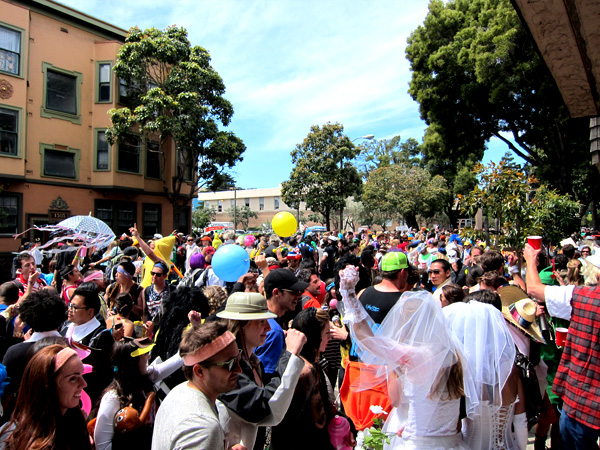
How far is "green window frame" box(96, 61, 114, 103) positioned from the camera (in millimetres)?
19688

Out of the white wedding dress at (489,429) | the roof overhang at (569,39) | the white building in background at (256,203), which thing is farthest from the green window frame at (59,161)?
the white building in background at (256,203)

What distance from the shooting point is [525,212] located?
7.93 metres

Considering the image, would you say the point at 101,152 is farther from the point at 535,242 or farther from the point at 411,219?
the point at 411,219

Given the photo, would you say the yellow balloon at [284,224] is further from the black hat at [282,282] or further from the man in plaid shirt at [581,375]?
the man in plaid shirt at [581,375]

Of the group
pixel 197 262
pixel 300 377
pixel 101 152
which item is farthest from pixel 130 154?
pixel 300 377

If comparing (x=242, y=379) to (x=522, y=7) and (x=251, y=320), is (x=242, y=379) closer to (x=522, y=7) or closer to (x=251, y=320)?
(x=251, y=320)

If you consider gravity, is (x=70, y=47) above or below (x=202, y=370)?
above

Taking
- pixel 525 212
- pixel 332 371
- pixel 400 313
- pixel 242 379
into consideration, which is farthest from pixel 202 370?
pixel 525 212

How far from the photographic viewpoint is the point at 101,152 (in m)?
20.0

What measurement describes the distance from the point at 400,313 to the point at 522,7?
272cm

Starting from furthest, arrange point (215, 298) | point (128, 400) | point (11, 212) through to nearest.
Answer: point (11, 212) → point (215, 298) → point (128, 400)

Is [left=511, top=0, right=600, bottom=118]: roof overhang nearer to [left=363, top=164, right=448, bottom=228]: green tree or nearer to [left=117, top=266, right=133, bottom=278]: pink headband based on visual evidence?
[left=117, top=266, right=133, bottom=278]: pink headband

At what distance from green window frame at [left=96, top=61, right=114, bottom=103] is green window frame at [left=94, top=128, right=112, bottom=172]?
1.62 m

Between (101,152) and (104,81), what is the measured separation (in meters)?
3.41
